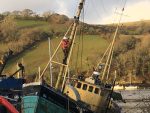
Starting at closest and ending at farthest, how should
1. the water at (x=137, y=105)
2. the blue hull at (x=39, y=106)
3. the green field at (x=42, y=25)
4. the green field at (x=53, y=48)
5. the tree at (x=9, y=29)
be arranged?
the blue hull at (x=39, y=106) < the water at (x=137, y=105) < the green field at (x=53, y=48) < the green field at (x=42, y=25) < the tree at (x=9, y=29)

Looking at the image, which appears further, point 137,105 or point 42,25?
point 42,25

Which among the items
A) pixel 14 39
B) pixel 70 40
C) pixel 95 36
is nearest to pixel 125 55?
pixel 95 36

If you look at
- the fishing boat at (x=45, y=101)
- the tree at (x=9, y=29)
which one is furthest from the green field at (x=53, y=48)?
the fishing boat at (x=45, y=101)

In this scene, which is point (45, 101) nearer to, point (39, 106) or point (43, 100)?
point (43, 100)

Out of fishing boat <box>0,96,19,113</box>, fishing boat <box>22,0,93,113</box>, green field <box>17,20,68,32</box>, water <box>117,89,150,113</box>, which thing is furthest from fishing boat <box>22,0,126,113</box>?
green field <box>17,20,68,32</box>

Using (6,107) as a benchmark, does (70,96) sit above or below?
above

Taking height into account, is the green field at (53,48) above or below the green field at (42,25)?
below

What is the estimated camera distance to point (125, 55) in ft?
511

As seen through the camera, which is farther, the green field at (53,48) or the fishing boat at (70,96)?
the green field at (53,48)

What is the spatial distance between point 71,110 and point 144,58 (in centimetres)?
12120

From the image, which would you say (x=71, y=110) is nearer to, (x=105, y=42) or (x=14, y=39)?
(x=105, y=42)

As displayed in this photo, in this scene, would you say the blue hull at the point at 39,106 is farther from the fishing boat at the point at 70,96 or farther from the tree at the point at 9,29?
the tree at the point at 9,29

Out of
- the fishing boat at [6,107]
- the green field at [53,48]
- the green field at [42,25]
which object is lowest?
the green field at [53,48]

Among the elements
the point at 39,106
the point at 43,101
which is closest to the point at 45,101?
the point at 43,101
